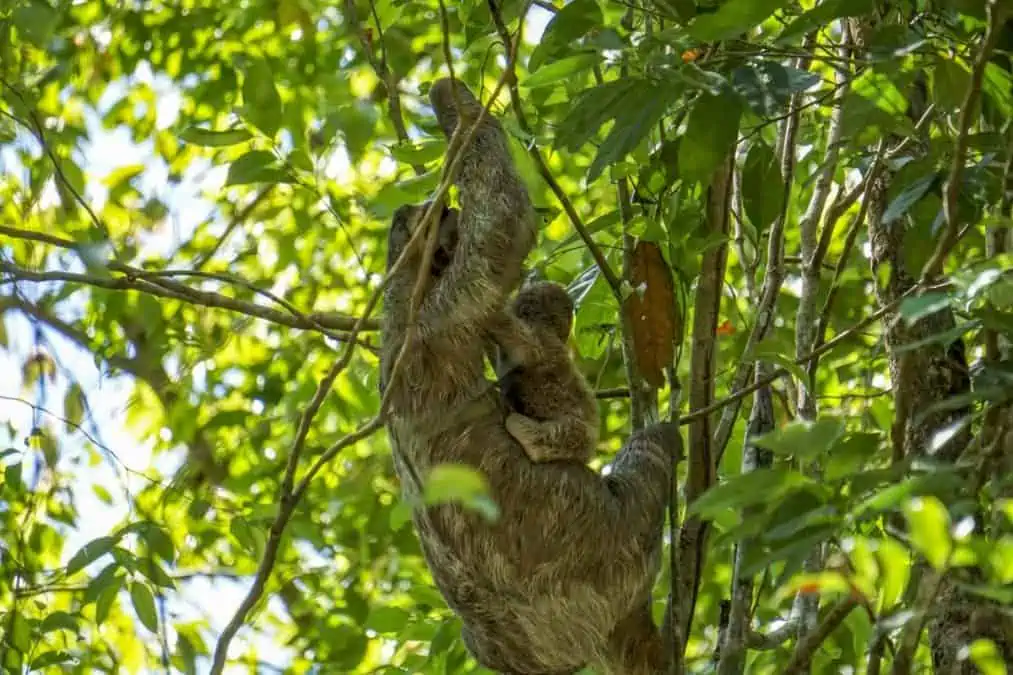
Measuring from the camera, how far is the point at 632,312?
6.07 meters

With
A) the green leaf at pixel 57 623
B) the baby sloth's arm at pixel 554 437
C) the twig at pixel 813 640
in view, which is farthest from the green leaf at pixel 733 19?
the green leaf at pixel 57 623

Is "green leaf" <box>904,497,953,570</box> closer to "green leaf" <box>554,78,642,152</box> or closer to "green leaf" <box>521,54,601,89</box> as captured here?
"green leaf" <box>554,78,642,152</box>

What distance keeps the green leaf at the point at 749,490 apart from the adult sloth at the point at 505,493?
2.20m

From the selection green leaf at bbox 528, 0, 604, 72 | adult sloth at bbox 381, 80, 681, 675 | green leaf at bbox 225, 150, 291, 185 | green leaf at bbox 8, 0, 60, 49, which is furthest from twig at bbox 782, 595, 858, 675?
green leaf at bbox 8, 0, 60, 49

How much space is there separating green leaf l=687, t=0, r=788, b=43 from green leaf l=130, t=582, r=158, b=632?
3.66 m

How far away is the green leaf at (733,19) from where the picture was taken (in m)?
4.12

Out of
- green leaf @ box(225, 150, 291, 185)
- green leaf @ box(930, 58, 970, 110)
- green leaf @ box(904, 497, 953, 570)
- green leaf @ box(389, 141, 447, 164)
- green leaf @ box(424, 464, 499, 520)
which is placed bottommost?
green leaf @ box(904, 497, 953, 570)

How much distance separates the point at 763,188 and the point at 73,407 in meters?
3.29

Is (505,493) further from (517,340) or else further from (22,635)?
(22,635)

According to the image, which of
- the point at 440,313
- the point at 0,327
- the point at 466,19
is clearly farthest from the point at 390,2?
the point at 0,327

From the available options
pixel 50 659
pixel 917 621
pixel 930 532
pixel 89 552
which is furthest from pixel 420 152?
pixel 930 532

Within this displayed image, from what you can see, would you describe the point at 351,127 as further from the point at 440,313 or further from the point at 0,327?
the point at 0,327

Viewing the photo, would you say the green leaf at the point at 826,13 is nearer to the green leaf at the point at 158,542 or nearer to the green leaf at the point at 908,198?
the green leaf at the point at 908,198

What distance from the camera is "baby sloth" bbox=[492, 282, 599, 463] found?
6273mm
